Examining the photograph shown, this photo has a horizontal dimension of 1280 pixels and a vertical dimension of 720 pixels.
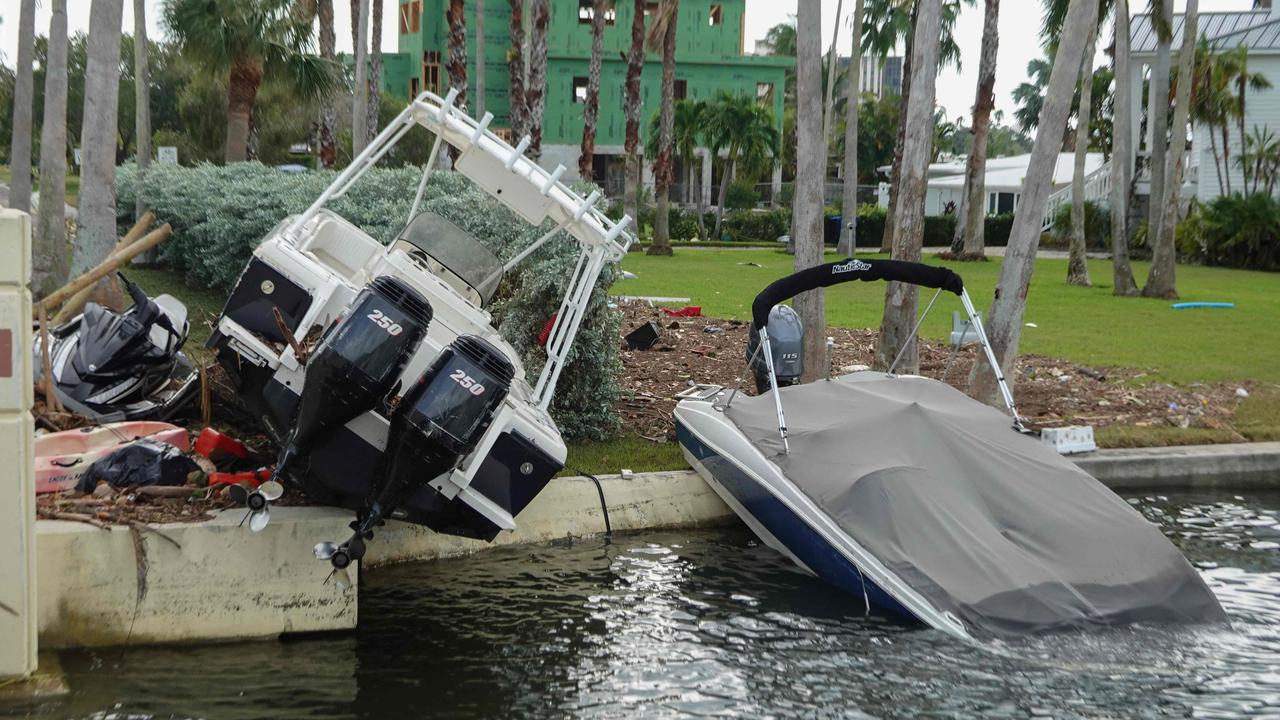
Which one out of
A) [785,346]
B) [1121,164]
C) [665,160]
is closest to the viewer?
[785,346]

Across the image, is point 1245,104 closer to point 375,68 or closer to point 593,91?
point 593,91

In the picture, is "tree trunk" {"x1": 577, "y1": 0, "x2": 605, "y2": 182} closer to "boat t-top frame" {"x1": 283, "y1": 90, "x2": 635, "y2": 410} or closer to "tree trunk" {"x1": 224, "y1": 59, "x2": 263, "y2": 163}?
"tree trunk" {"x1": 224, "y1": 59, "x2": 263, "y2": 163}

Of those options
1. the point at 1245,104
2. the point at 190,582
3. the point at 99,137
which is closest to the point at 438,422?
the point at 190,582

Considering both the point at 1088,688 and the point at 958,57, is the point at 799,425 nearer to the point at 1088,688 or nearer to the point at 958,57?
the point at 1088,688

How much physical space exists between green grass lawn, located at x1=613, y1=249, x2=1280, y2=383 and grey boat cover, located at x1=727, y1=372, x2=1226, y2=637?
7.23 m

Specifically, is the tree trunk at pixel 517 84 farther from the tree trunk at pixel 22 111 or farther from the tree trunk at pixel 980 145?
the tree trunk at pixel 22 111

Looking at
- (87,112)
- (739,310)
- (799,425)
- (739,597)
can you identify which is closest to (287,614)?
(739,597)

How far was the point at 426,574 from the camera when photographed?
8.81 m

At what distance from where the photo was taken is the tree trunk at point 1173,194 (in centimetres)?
2614

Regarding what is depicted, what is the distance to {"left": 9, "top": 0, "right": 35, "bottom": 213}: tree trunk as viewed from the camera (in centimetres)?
1984

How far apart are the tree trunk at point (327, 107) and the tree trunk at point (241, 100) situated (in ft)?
8.38

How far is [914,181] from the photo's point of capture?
12.7 meters

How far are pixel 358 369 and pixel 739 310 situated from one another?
A: 1444 centimetres

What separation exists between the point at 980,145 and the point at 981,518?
29.5 m
